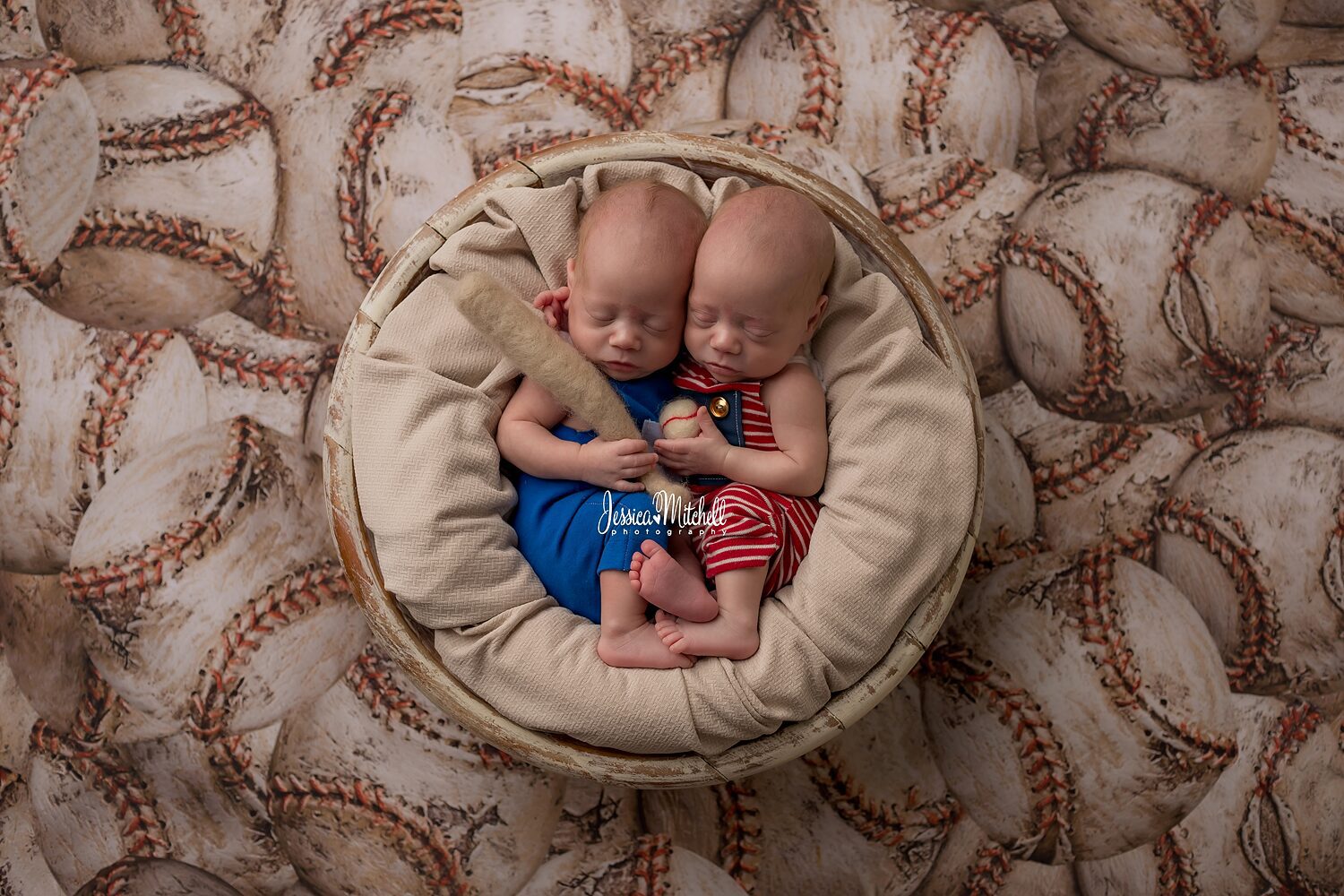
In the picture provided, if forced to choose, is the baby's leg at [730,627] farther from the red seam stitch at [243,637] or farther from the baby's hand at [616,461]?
the red seam stitch at [243,637]

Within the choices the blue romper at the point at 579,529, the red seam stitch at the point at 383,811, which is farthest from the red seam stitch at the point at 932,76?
the red seam stitch at the point at 383,811

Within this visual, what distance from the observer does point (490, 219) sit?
119 centimetres

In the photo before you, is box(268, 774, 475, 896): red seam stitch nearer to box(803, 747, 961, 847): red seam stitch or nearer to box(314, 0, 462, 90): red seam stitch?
box(803, 747, 961, 847): red seam stitch

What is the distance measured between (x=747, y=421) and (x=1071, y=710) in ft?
2.23

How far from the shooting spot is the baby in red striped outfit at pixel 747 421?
3.55ft

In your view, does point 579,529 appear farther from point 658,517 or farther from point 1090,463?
point 1090,463

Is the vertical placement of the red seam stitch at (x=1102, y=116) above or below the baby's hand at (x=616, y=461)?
above

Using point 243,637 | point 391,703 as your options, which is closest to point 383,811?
point 391,703

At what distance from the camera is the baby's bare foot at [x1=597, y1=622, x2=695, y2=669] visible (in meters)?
1.11

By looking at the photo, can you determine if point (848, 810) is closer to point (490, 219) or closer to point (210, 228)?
point (490, 219)

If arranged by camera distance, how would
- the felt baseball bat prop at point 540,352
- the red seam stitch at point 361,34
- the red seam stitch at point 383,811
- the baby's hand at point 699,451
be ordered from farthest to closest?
1. the red seam stitch at point 361,34
2. the red seam stitch at point 383,811
3. the baby's hand at point 699,451
4. the felt baseball bat prop at point 540,352

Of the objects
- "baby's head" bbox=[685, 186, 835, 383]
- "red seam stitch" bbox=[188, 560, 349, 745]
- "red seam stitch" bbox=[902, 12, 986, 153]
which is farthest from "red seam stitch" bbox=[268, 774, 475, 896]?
"red seam stitch" bbox=[902, 12, 986, 153]

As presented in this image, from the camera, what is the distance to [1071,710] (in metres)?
1.44

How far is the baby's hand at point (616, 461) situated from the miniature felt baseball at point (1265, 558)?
848 mm
